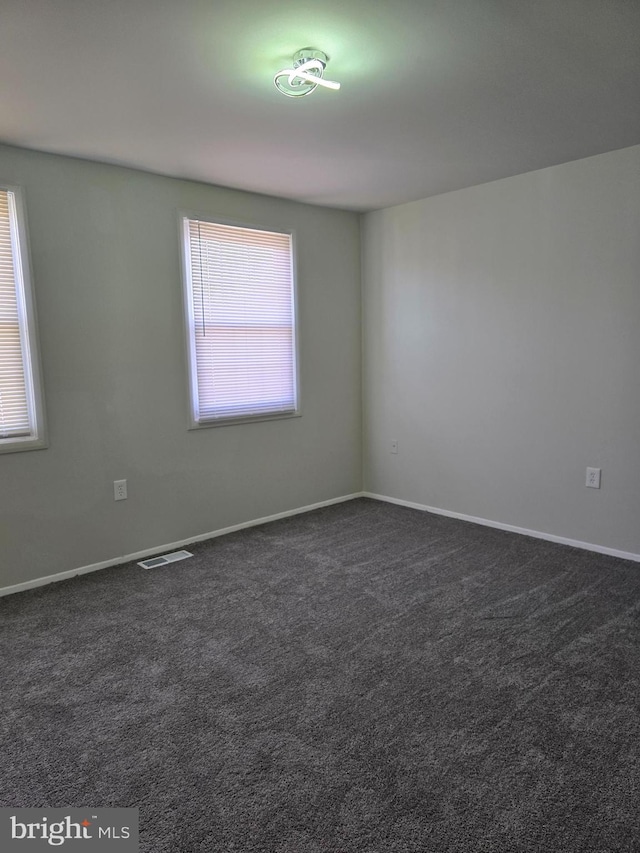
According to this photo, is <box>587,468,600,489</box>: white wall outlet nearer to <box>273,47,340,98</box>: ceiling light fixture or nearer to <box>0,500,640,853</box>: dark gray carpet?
<box>0,500,640,853</box>: dark gray carpet

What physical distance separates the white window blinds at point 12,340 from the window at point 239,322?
101cm

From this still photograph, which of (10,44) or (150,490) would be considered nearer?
(10,44)

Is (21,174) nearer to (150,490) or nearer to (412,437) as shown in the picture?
(150,490)

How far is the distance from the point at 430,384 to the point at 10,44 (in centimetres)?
325

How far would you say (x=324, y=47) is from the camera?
2020mm

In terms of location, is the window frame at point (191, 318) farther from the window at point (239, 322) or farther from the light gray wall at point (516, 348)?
the light gray wall at point (516, 348)

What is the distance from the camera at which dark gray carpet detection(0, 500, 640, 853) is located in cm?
155

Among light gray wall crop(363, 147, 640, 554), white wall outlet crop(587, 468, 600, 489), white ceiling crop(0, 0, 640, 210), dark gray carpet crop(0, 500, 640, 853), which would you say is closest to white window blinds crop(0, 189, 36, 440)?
white ceiling crop(0, 0, 640, 210)

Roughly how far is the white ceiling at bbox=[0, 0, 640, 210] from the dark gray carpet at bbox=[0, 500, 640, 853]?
7.79 ft

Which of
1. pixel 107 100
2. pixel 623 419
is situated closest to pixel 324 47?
pixel 107 100

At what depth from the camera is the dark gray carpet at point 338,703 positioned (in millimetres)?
1546

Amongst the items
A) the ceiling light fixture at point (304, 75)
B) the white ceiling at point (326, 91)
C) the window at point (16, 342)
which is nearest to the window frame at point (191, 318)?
A: the white ceiling at point (326, 91)

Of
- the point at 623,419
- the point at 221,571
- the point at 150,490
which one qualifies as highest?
the point at 623,419

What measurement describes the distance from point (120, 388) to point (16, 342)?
626mm
